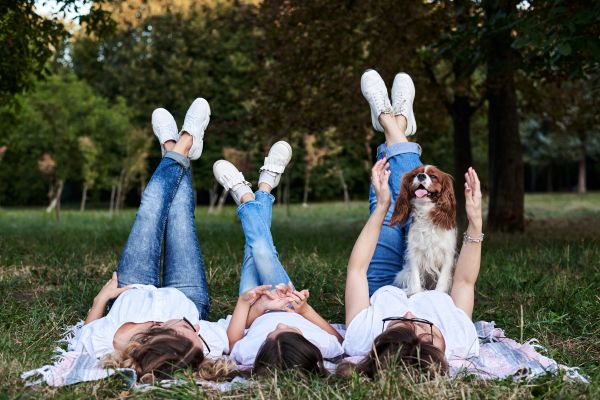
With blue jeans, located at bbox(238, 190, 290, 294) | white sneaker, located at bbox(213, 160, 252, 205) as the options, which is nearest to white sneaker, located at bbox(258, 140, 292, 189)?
white sneaker, located at bbox(213, 160, 252, 205)

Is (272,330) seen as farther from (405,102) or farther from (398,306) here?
(405,102)

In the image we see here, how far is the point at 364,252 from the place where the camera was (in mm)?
4195

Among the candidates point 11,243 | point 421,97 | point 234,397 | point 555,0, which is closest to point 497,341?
point 234,397

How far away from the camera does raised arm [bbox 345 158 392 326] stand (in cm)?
413

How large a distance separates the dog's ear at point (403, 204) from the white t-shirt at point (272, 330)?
1.16 meters

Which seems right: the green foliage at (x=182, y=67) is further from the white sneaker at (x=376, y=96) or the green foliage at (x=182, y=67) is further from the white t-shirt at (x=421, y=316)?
the white t-shirt at (x=421, y=316)

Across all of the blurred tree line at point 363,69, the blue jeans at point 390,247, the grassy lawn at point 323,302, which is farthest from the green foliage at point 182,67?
the blue jeans at point 390,247

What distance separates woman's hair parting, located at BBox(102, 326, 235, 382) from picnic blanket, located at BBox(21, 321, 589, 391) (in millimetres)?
61

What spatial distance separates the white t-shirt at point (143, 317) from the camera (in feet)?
12.9

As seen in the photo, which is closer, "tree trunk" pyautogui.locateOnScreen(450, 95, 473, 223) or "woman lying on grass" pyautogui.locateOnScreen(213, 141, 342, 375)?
"woman lying on grass" pyautogui.locateOnScreen(213, 141, 342, 375)

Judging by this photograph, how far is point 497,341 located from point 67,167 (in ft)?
66.1

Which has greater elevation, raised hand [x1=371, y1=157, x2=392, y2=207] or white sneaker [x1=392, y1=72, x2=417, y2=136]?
white sneaker [x1=392, y1=72, x2=417, y2=136]

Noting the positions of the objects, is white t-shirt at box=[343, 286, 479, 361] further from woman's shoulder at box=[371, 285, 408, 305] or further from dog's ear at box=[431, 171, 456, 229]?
dog's ear at box=[431, 171, 456, 229]

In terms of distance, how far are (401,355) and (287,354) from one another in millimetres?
543
